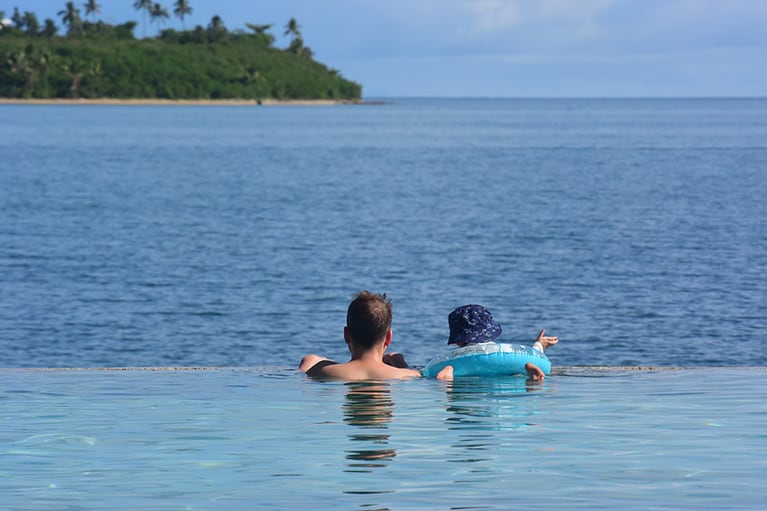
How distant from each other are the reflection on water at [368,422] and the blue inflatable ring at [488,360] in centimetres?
65

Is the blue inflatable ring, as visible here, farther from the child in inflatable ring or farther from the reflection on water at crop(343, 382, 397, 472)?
the reflection on water at crop(343, 382, 397, 472)

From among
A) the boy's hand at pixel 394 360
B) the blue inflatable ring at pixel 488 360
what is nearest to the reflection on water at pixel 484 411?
the blue inflatable ring at pixel 488 360

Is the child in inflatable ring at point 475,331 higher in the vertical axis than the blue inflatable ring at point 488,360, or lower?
higher

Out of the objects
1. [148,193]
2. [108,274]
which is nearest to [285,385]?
[108,274]

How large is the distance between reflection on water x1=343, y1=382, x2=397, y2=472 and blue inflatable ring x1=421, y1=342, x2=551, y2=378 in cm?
65

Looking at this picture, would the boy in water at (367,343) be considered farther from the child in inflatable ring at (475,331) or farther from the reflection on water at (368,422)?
the child in inflatable ring at (475,331)

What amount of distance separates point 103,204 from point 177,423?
43.1m

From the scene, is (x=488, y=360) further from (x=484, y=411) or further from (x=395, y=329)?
(x=395, y=329)

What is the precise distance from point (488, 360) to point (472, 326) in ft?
1.13

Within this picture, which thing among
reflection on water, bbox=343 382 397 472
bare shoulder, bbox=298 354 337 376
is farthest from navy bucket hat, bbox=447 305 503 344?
bare shoulder, bbox=298 354 337 376

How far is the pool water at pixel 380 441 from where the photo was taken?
23.8 feet

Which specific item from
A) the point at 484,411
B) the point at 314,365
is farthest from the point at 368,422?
the point at 314,365

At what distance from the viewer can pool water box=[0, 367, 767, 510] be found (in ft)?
23.8

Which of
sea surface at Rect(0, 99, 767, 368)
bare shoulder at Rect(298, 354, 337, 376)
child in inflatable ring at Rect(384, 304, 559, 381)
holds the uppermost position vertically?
child in inflatable ring at Rect(384, 304, 559, 381)
